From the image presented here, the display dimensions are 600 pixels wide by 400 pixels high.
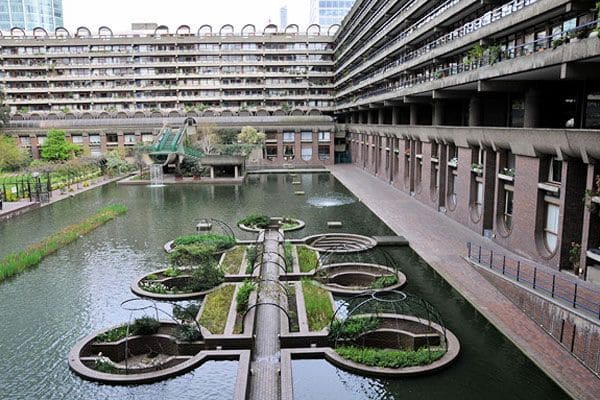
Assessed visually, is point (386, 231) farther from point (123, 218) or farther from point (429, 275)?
point (123, 218)

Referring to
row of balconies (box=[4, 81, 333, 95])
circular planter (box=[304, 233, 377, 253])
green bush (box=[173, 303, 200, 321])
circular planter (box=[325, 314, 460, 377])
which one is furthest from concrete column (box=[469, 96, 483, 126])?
row of balconies (box=[4, 81, 333, 95])

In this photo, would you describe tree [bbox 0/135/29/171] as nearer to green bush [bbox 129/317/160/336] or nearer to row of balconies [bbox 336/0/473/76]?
row of balconies [bbox 336/0/473/76]

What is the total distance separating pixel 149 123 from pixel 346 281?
60.6 metres

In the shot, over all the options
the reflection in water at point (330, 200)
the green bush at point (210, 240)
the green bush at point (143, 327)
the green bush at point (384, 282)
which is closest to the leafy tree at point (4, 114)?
the reflection in water at point (330, 200)

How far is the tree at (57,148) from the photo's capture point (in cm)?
7019

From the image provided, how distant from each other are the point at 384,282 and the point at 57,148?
2367 inches

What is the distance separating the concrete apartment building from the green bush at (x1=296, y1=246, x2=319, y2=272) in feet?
30.1

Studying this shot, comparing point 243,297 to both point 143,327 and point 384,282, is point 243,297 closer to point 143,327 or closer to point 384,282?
point 143,327

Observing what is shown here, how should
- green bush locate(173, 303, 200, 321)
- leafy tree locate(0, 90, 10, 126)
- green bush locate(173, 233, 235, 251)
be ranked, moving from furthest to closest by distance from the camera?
leafy tree locate(0, 90, 10, 126) → green bush locate(173, 233, 235, 251) → green bush locate(173, 303, 200, 321)

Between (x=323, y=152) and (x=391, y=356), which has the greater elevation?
(x=323, y=152)

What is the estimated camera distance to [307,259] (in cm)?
2570

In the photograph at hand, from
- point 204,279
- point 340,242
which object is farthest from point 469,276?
point 204,279

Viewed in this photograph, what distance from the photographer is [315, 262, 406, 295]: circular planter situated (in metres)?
21.5

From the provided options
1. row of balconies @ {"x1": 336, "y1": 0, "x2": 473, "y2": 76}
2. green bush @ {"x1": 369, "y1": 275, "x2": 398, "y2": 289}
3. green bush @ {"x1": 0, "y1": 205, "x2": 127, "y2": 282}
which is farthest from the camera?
row of balconies @ {"x1": 336, "y1": 0, "x2": 473, "y2": 76}
